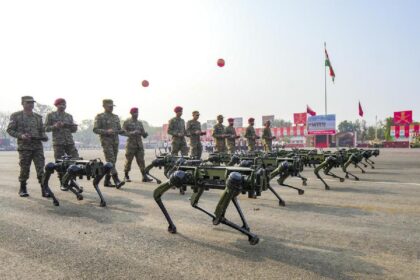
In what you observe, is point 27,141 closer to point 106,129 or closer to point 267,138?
point 106,129

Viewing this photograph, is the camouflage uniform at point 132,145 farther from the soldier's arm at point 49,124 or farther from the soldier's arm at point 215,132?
the soldier's arm at point 215,132

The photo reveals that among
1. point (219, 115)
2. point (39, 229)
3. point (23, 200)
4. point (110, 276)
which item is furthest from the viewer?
point (219, 115)

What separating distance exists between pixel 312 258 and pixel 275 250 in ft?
1.51

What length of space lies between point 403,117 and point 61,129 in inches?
2019

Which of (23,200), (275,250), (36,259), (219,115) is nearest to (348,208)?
(275,250)

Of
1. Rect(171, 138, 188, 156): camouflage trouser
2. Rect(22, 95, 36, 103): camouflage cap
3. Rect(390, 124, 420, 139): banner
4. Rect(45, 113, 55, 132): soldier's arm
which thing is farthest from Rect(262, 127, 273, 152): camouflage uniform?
Rect(390, 124, 420, 139): banner

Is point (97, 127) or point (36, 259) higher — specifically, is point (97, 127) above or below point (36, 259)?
above

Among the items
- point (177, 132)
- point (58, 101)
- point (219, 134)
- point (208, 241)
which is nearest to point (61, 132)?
point (58, 101)

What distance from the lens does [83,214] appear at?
6.35 meters

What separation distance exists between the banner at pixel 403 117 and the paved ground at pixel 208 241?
4806 cm

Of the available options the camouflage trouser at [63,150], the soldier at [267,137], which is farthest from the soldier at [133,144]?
the soldier at [267,137]

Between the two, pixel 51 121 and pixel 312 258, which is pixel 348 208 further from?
pixel 51 121

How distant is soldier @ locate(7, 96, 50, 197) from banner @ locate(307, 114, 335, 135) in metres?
47.5

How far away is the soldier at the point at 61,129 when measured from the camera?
9078 millimetres
